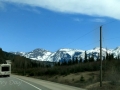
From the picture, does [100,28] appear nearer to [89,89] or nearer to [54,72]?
[89,89]

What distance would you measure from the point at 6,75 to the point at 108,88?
45.4 m

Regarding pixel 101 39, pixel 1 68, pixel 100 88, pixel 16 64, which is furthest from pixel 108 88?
pixel 16 64

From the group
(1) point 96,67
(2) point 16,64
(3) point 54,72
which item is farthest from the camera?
(2) point 16,64

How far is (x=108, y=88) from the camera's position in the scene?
1030 inches

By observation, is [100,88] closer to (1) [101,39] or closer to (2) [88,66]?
(1) [101,39]

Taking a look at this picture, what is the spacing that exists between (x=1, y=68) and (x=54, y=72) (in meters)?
24.8

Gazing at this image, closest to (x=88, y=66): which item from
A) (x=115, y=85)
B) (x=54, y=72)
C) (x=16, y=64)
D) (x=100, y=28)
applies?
(x=54, y=72)

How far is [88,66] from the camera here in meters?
76.0

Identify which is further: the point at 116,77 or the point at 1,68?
Answer: the point at 1,68

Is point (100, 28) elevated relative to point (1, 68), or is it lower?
elevated

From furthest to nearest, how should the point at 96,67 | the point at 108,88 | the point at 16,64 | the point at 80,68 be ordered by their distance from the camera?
the point at 16,64, the point at 80,68, the point at 96,67, the point at 108,88

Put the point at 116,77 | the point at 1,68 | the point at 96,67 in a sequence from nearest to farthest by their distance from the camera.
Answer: the point at 116,77 → the point at 1,68 → the point at 96,67

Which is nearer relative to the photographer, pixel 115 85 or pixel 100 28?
pixel 115 85

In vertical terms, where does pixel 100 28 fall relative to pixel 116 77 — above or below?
above
